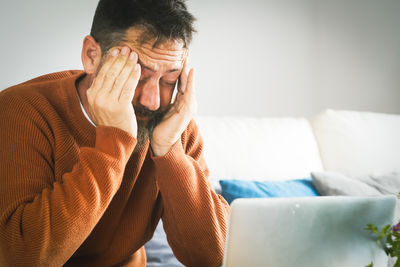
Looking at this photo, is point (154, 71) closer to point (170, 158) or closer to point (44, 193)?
point (170, 158)

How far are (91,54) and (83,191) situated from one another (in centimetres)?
39

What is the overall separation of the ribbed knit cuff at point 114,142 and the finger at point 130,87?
3.0 inches

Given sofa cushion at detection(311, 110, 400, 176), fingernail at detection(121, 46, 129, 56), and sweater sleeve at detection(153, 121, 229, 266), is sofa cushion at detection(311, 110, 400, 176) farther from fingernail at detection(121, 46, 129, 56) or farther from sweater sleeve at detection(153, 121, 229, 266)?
fingernail at detection(121, 46, 129, 56)

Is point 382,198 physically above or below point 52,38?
below

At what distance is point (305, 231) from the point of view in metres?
0.67

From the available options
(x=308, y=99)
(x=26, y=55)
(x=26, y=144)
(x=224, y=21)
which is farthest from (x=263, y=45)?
(x=26, y=144)

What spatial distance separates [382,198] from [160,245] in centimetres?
83

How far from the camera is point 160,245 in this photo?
1366 mm

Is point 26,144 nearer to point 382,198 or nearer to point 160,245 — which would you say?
point 160,245

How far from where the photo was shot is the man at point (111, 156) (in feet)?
2.77

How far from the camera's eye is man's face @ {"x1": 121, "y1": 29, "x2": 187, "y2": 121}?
3.24 feet

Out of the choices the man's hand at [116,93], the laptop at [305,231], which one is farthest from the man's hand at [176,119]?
the laptop at [305,231]

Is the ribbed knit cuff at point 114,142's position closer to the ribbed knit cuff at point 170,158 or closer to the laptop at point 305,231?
the ribbed knit cuff at point 170,158

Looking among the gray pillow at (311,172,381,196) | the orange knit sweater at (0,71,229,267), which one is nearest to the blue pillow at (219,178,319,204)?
the gray pillow at (311,172,381,196)
